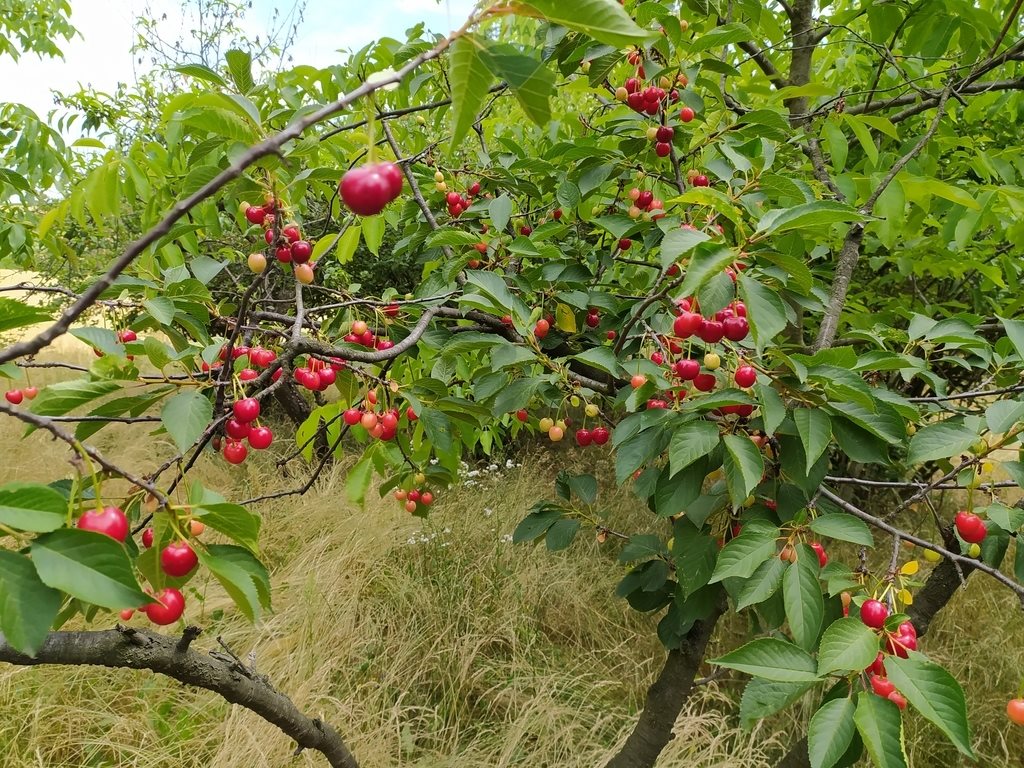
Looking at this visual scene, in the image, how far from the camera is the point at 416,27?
152 cm

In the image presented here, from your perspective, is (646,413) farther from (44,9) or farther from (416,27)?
(44,9)

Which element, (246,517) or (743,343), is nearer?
(246,517)

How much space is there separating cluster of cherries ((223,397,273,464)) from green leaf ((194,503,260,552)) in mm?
258

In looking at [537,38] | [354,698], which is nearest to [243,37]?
[537,38]

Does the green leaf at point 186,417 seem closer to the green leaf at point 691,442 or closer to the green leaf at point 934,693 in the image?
the green leaf at point 691,442

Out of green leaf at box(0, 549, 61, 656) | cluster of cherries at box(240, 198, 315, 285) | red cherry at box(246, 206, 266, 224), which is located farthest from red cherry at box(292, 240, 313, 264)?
green leaf at box(0, 549, 61, 656)

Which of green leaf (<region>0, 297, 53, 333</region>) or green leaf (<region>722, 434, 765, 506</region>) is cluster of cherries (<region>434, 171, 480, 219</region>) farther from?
green leaf (<region>0, 297, 53, 333</region>)

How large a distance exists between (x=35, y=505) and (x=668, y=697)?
1.60 metres

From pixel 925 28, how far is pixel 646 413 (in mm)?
1494

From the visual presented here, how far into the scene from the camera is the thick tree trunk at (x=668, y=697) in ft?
5.23

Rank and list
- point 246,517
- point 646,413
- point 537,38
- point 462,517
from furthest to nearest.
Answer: point 462,517 < point 537,38 < point 646,413 < point 246,517

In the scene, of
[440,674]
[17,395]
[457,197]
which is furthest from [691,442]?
[440,674]

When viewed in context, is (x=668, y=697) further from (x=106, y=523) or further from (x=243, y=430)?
(x=106, y=523)

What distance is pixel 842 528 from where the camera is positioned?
891 mm
